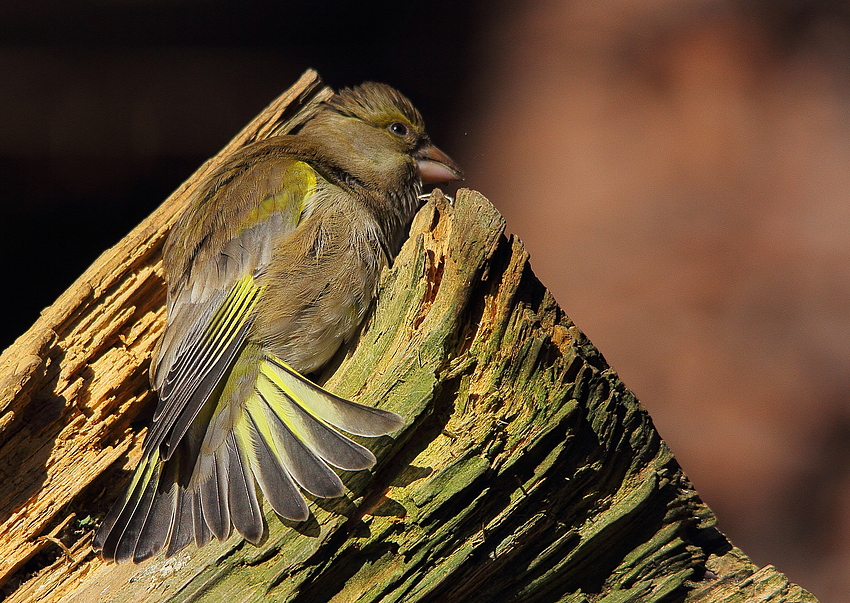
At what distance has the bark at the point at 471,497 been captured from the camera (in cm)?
204

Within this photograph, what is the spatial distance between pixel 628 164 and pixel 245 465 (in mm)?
3271

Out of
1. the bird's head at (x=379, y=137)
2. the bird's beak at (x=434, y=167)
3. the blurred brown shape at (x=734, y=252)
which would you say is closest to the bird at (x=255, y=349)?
the bird's head at (x=379, y=137)

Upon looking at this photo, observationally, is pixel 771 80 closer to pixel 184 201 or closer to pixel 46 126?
pixel 184 201

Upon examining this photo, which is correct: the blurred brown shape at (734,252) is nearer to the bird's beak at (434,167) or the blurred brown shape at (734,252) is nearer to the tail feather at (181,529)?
the bird's beak at (434,167)

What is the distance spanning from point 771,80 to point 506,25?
5.83ft

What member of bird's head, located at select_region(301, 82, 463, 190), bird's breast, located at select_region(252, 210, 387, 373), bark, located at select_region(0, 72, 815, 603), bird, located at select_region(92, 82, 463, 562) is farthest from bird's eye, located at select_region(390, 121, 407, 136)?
bark, located at select_region(0, 72, 815, 603)

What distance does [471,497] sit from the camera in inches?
80.2

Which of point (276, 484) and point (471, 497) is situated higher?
point (276, 484)

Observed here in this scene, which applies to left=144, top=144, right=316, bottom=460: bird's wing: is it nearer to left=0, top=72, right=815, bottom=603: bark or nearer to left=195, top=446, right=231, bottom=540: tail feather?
left=195, top=446, right=231, bottom=540: tail feather

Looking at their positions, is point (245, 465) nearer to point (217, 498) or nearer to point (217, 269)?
point (217, 498)

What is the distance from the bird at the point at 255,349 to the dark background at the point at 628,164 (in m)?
2.05

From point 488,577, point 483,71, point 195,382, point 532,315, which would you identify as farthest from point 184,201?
point 483,71

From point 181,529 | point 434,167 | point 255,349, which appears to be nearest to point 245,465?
point 181,529

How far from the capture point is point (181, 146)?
5.19 meters
